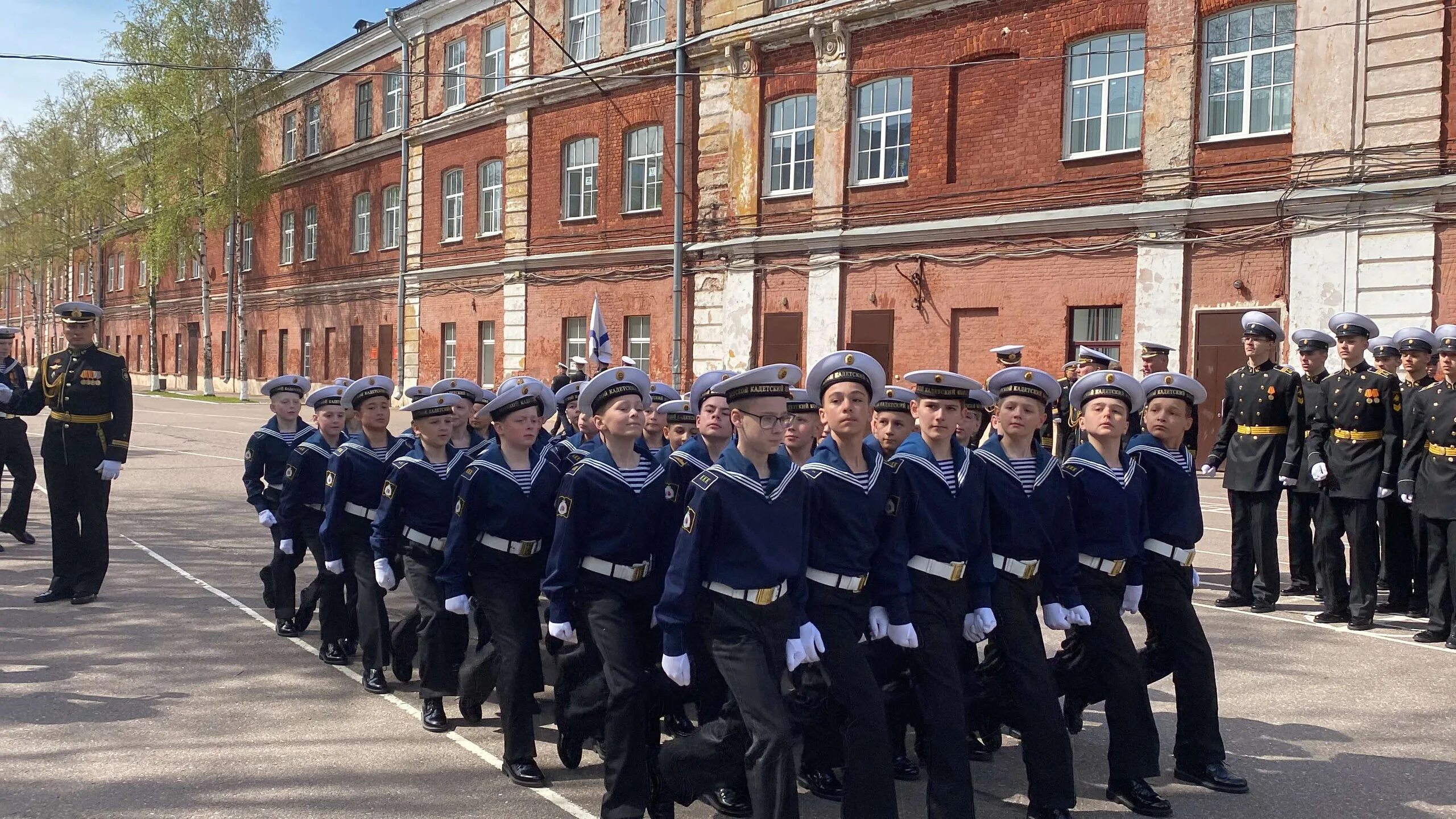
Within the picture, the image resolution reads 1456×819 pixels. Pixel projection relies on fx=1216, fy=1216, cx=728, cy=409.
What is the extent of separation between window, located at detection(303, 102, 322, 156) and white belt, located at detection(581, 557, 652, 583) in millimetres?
40290

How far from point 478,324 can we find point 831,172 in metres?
13.6

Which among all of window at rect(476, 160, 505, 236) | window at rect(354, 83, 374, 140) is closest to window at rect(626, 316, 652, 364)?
window at rect(476, 160, 505, 236)

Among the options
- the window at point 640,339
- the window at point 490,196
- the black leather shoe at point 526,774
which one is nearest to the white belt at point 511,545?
the black leather shoe at point 526,774

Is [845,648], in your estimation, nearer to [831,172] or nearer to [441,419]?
[441,419]

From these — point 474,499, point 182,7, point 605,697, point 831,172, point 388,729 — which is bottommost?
point 388,729

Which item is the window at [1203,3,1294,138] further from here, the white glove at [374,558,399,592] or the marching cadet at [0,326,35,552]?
the marching cadet at [0,326,35,552]

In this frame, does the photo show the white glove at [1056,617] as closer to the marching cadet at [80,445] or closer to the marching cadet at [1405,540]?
the marching cadet at [1405,540]

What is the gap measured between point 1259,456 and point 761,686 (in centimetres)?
685

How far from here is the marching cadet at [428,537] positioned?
253 inches

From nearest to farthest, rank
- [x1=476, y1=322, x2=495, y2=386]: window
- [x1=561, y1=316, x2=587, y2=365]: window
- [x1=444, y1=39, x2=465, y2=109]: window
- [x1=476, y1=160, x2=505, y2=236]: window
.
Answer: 1. [x1=561, y1=316, x2=587, y2=365]: window
2. [x1=476, y1=160, x2=505, y2=236]: window
3. [x1=476, y1=322, x2=495, y2=386]: window
4. [x1=444, y1=39, x2=465, y2=109]: window

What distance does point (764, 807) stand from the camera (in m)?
4.51

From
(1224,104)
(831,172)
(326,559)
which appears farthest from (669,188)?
(326,559)

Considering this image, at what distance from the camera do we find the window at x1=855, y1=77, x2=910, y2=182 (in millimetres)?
22062

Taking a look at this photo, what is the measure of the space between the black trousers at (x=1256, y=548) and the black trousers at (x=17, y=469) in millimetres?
11270
